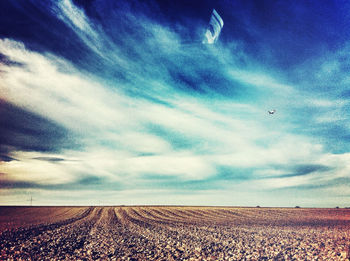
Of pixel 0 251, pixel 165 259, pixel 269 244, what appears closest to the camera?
pixel 165 259

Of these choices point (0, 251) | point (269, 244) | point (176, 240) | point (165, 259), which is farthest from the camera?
point (176, 240)

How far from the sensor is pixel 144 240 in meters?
24.7

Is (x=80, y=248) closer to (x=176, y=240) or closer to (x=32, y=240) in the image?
(x=32, y=240)

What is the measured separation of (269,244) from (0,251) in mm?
23719

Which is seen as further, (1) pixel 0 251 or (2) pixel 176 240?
(2) pixel 176 240

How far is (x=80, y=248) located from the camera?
2091 centimetres

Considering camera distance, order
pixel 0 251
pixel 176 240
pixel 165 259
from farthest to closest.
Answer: pixel 176 240 < pixel 0 251 < pixel 165 259

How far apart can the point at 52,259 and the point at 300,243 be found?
2214 centimetres

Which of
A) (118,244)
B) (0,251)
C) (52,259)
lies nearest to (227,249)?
(118,244)

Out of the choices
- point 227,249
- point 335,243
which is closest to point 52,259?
point 227,249

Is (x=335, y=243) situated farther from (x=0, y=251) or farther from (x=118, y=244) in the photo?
(x=0, y=251)

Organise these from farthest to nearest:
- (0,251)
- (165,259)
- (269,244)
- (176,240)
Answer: (176,240)
(269,244)
(0,251)
(165,259)

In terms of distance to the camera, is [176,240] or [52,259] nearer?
[52,259]

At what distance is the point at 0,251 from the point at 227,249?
19.0m
